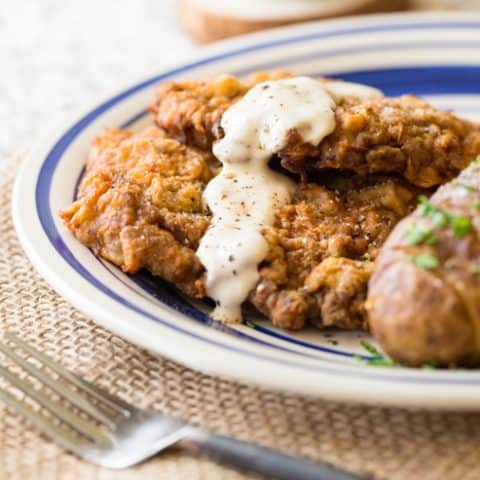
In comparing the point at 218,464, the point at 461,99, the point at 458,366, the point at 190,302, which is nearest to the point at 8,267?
the point at 190,302

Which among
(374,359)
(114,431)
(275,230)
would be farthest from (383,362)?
(114,431)

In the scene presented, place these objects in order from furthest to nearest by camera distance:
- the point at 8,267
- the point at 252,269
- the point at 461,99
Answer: the point at 461,99 → the point at 8,267 → the point at 252,269

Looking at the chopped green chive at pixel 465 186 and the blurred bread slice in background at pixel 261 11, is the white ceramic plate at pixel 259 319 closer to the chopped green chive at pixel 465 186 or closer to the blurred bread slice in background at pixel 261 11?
the chopped green chive at pixel 465 186

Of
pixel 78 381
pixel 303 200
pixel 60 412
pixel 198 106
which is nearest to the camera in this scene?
pixel 60 412

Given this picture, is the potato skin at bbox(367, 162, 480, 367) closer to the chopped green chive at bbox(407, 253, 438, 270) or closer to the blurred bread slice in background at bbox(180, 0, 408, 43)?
the chopped green chive at bbox(407, 253, 438, 270)

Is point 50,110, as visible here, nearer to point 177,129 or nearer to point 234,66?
point 234,66

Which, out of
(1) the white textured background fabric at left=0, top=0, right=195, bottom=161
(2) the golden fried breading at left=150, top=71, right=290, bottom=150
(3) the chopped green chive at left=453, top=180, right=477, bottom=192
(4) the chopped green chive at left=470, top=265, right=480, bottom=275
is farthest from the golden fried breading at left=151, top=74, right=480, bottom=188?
(1) the white textured background fabric at left=0, top=0, right=195, bottom=161

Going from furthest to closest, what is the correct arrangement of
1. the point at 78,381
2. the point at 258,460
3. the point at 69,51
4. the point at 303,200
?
1. the point at 69,51
2. the point at 303,200
3. the point at 78,381
4. the point at 258,460

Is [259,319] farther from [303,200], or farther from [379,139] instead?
[379,139]
